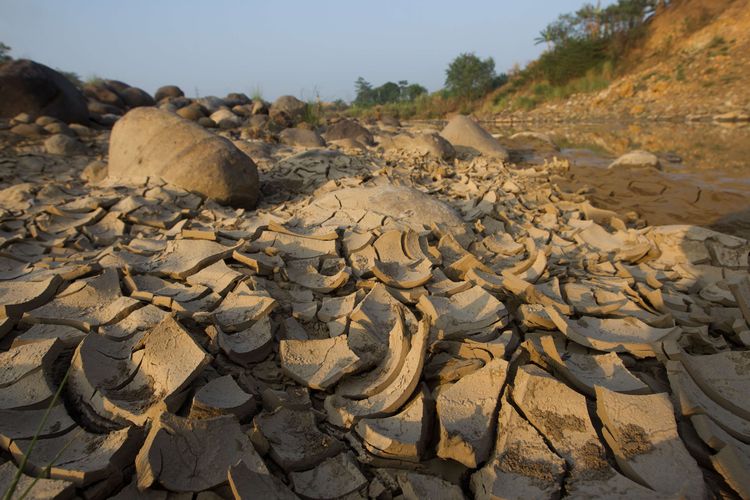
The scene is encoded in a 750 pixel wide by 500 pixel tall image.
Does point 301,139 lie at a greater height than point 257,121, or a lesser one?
lesser

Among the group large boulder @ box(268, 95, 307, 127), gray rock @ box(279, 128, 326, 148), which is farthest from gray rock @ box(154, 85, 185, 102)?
gray rock @ box(279, 128, 326, 148)

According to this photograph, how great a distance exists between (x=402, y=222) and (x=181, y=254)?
1208mm

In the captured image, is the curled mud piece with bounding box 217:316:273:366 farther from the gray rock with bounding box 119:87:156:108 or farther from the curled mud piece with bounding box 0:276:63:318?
the gray rock with bounding box 119:87:156:108

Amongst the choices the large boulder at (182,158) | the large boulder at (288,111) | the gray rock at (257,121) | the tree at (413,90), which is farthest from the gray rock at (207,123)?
the tree at (413,90)

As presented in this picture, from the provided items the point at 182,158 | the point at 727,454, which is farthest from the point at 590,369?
the point at 182,158

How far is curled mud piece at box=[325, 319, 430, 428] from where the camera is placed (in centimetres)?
113

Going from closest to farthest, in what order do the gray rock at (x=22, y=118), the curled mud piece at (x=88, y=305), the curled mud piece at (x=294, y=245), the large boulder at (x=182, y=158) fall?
the curled mud piece at (x=88, y=305) → the curled mud piece at (x=294, y=245) → the large boulder at (x=182, y=158) → the gray rock at (x=22, y=118)

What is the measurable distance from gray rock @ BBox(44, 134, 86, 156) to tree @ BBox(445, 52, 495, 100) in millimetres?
20474

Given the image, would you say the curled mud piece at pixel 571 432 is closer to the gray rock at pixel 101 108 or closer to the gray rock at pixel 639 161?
the gray rock at pixel 639 161

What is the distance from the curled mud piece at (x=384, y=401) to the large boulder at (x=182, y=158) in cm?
272

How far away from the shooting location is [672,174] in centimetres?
A: 530

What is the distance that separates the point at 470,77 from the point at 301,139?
18.8 metres

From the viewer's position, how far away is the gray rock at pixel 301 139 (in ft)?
20.9

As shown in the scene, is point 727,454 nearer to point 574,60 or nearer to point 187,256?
point 187,256
